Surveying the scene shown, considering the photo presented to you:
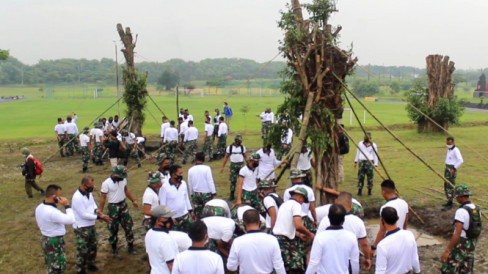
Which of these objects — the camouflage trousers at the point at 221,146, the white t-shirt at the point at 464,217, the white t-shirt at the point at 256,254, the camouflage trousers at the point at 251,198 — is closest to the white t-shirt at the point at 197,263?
the white t-shirt at the point at 256,254

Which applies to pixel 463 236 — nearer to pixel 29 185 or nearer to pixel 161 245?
pixel 161 245

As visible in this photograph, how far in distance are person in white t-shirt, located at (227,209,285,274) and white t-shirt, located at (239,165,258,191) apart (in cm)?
415

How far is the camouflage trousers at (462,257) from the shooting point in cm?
620

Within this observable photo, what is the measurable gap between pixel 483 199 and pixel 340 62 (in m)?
5.91

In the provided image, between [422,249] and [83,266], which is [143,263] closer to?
[83,266]

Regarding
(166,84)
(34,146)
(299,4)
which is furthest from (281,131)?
(166,84)

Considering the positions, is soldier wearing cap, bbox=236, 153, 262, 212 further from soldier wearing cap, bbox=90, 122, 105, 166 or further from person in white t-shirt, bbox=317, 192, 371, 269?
soldier wearing cap, bbox=90, 122, 105, 166

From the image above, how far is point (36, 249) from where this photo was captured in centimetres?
866

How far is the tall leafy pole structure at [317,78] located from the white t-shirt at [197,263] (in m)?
3.95

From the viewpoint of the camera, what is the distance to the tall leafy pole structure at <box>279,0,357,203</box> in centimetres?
816

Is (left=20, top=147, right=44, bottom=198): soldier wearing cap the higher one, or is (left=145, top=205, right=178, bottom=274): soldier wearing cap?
(left=145, top=205, right=178, bottom=274): soldier wearing cap

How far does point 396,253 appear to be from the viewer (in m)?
4.81

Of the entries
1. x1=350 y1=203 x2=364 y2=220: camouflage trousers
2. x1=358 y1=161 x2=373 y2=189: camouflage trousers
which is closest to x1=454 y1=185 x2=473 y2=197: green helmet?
x1=350 y1=203 x2=364 y2=220: camouflage trousers

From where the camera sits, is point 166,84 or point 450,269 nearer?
point 450,269
